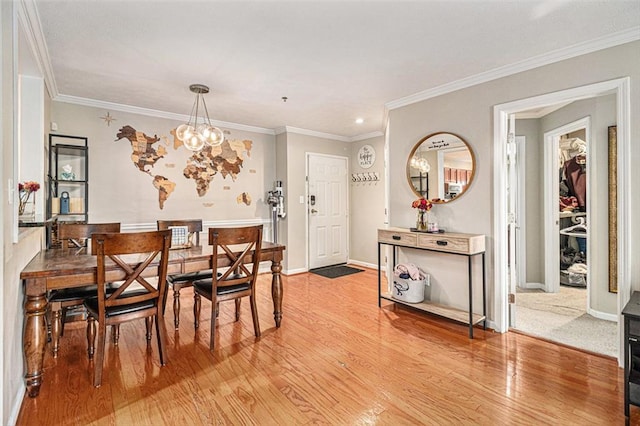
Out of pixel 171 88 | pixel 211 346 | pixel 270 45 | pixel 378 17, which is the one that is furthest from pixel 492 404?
pixel 171 88

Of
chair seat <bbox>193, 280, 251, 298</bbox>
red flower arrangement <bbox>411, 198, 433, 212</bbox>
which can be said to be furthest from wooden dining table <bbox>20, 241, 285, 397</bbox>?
red flower arrangement <bbox>411, 198, 433, 212</bbox>

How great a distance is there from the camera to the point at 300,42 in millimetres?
2480

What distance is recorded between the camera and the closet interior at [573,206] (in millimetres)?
4617

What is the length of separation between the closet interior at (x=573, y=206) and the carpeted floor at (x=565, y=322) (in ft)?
2.30

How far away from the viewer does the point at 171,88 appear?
3469 mm

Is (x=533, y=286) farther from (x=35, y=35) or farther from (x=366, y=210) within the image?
A: (x=35, y=35)

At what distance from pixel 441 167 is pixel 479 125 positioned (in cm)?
53

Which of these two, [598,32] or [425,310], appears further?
[425,310]

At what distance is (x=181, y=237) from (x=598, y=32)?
369 cm

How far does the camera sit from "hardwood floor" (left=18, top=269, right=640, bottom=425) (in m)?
1.82

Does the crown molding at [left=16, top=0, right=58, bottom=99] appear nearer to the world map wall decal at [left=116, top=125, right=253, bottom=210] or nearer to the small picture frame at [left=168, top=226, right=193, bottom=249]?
the world map wall decal at [left=116, top=125, right=253, bottom=210]

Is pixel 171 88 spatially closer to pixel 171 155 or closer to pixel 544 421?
pixel 171 155

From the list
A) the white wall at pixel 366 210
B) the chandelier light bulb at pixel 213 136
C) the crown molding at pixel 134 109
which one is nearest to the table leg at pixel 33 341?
the chandelier light bulb at pixel 213 136

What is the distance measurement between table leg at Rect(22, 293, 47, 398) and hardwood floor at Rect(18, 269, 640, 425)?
0.10m
